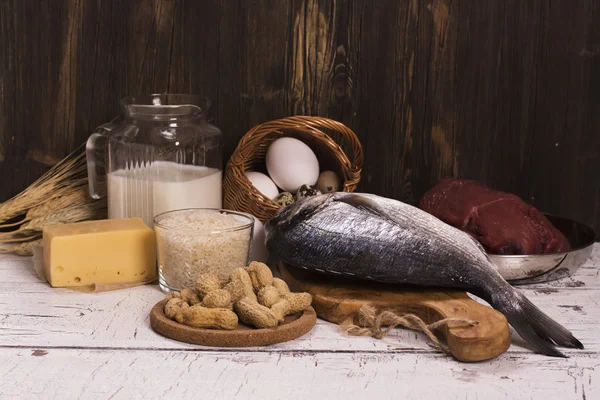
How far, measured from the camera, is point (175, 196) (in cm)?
181

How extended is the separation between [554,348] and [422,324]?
229mm

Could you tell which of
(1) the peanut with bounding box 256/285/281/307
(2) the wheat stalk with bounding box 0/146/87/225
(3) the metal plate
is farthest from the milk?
(3) the metal plate

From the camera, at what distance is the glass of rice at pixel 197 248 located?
1.59 meters

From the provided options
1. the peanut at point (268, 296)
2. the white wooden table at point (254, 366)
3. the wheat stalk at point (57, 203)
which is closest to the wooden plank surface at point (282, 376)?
the white wooden table at point (254, 366)

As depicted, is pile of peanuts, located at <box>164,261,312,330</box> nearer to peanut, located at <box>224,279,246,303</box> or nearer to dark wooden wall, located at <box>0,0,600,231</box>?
peanut, located at <box>224,279,246,303</box>

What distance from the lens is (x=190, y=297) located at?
4.78ft

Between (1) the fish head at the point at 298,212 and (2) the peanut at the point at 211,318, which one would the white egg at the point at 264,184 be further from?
(2) the peanut at the point at 211,318

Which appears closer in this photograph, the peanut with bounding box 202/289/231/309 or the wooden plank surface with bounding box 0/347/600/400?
the wooden plank surface with bounding box 0/347/600/400

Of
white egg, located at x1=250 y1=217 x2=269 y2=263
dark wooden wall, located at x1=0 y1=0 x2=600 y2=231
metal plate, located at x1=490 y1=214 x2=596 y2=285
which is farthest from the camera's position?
dark wooden wall, located at x1=0 y1=0 x2=600 y2=231

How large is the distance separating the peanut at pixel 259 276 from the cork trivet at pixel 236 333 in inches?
4.1

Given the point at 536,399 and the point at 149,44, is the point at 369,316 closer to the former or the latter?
the point at 536,399

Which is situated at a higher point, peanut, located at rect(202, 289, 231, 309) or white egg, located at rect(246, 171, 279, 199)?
white egg, located at rect(246, 171, 279, 199)

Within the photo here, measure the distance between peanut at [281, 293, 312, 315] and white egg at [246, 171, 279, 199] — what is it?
1.75 feet

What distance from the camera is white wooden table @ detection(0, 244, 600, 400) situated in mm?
1198
